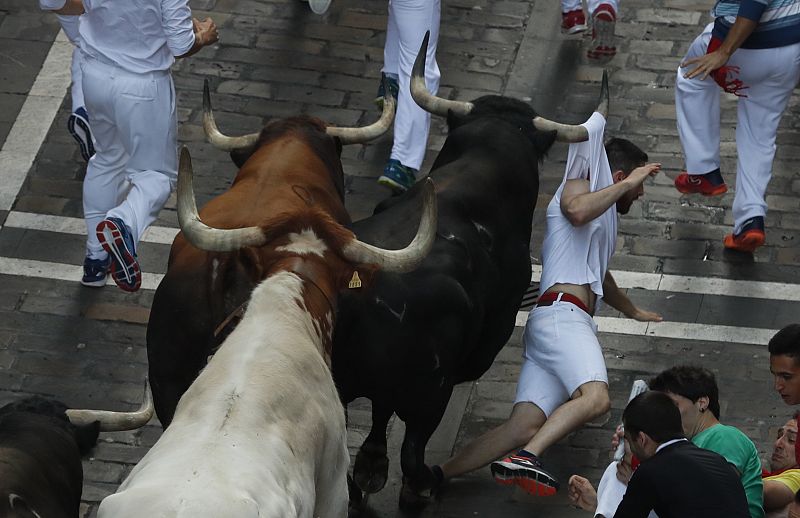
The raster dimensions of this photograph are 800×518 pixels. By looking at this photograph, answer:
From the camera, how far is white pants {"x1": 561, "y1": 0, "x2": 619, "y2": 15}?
446 inches

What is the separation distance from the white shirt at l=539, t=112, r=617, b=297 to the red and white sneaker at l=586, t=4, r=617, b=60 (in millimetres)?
3542

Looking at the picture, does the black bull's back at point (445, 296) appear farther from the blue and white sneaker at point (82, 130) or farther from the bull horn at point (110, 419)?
the blue and white sneaker at point (82, 130)

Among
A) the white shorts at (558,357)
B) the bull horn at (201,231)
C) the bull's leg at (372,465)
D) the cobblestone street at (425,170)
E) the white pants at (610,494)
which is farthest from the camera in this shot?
the cobblestone street at (425,170)

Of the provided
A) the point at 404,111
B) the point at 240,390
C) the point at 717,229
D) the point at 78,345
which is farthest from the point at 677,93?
the point at 240,390

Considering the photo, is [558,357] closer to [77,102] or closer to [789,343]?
[789,343]

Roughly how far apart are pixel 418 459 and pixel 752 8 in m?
3.81

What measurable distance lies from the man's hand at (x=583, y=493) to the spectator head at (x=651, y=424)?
703mm

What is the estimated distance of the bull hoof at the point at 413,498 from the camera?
7.62 meters

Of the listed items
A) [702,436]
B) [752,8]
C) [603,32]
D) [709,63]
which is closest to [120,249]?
[702,436]

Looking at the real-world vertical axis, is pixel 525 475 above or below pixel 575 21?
below

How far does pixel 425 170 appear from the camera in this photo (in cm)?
1047

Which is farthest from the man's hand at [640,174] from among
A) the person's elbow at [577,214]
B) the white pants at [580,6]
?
the white pants at [580,6]

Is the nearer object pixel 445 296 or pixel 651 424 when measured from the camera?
pixel 651 424

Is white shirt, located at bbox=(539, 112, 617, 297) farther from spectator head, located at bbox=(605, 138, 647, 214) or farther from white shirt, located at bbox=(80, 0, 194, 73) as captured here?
white shirt, located at bbox=(80, 0, 194, 73)
